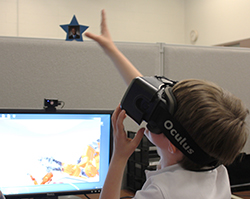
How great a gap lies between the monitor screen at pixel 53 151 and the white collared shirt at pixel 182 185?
42 cm

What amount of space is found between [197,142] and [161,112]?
3.8 inches

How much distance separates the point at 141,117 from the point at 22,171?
59 cm

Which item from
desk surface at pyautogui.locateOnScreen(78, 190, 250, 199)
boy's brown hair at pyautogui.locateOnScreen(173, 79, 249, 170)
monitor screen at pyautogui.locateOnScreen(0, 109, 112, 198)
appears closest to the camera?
boy's brown hair at pyautogui.locateOnScreen(173, 79, 249, 170)

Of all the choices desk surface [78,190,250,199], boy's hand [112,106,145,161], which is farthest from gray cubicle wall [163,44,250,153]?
boy's hand [112,106,145,161]

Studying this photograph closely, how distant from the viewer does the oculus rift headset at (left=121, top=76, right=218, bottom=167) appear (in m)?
0.55

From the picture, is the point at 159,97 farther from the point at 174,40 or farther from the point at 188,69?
the point at 174,40

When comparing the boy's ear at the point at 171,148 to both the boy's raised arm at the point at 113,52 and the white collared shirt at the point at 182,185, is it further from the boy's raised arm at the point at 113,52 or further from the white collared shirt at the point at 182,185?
the boy's raised arm at the point at 113,52

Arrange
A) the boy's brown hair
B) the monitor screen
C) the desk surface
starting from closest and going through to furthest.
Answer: the boy's brown hair, the monitor screen, the desk surface

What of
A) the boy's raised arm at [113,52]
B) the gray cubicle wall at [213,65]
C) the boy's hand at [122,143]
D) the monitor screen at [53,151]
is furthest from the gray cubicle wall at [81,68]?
the boy's hand at [122,143]

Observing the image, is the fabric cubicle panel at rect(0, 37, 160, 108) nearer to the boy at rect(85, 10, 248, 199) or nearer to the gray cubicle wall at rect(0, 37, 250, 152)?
the gray cubicle wall at rect(0, 37, 250, 152)

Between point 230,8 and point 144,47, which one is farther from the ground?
point 230,8

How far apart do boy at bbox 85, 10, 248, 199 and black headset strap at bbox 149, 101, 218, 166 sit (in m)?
0.01

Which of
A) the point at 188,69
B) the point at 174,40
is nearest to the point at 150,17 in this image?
the point at 174,40

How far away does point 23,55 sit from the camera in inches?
44.4
